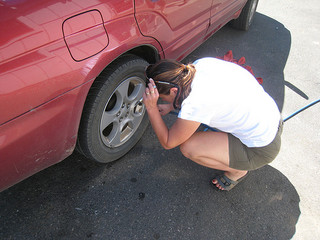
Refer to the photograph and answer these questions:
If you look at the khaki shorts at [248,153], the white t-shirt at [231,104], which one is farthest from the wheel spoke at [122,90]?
the khaki shorts at [248,153]

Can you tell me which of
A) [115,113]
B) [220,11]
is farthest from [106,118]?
[220,11]

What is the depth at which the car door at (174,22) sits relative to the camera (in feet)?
5.37

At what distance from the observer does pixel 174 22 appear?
1.95 meters

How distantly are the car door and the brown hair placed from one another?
1.18 feet

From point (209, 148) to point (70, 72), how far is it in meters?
0.97

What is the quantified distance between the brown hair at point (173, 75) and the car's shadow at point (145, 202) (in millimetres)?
780

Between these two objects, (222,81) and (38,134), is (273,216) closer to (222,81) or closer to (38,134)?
(222,81)

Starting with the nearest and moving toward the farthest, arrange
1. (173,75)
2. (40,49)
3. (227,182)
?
1. (40,49)
2. (173,75)
3. (227,182)

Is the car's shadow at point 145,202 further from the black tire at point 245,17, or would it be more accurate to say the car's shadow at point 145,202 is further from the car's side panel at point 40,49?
the black tire at point 245,17

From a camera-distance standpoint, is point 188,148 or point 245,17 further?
point 245,17

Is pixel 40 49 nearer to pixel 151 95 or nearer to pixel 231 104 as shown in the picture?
pixel 151 95

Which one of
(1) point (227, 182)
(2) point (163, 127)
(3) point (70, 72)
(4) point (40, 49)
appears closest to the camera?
(4) point (40, 49)

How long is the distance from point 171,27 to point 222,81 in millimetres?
745

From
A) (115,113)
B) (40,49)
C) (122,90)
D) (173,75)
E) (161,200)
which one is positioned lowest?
(161,200)
